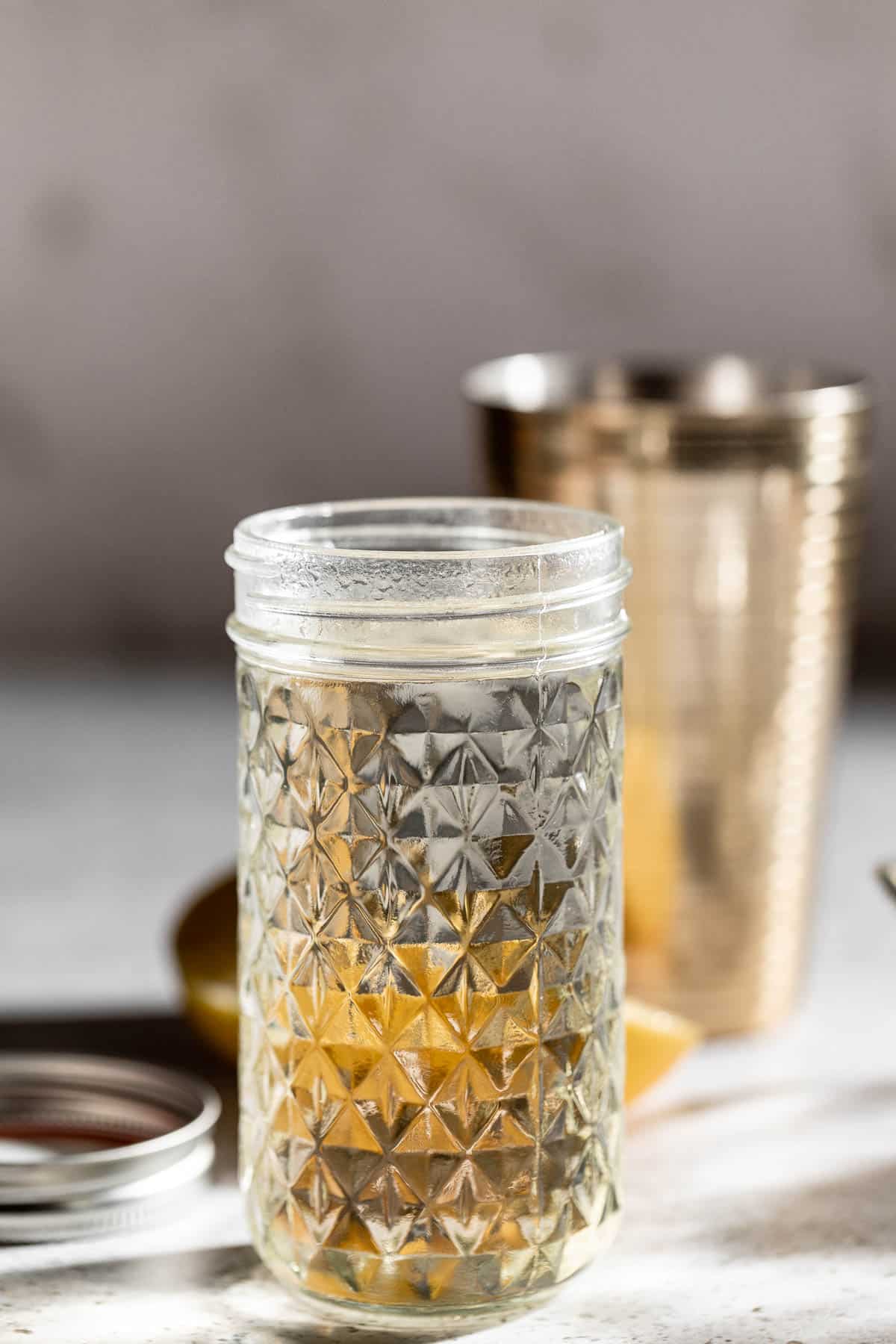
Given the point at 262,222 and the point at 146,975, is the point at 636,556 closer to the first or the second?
the point at 146,975

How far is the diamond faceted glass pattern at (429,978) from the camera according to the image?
574 millimetres

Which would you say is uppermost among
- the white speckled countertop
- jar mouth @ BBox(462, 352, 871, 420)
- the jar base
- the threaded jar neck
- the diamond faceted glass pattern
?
jar mouth @ BBox(462, 352, 871, 420)

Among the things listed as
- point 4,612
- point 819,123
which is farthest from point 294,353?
point 819,123

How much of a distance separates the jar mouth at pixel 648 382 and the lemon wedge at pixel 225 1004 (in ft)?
0.95

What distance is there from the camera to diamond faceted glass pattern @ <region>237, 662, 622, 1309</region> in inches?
22.6

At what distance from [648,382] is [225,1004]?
0.42m

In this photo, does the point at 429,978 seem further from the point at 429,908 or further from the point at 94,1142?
the point at 94,1142

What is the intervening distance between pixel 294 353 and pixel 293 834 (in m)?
1.10

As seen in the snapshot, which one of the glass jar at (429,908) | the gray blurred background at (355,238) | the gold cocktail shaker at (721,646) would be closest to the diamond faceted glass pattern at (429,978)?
the glass jar at (429,908)

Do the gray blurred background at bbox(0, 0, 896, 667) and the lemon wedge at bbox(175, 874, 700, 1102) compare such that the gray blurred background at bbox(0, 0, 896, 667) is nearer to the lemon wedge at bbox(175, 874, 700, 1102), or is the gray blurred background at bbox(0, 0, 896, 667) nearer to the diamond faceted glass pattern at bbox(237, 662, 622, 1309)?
the lemon wedge at bbox(175, 874, 700, 1102)

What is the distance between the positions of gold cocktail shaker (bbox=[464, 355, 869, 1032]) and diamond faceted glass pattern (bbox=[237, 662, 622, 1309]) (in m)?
0.25

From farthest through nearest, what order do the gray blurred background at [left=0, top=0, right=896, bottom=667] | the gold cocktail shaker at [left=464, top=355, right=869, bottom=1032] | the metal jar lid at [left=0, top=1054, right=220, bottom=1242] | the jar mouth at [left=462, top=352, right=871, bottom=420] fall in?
1. the gray blurred background at [left=0, top=0, right=896, bottom=667]
2. the jar mouth at [left=462, top=352, right=871, bottom=420]
3. the gold cocktail shaker at [left=464, top=355, right=869, bottom=1032]
4. the metal jar lid at [left=0, top=1054, right=220, bottom=1242]

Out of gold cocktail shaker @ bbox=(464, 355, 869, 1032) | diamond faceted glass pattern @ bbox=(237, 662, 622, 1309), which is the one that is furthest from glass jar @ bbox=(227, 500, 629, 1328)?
gold cocktail shaker @ bbox=(464, 355, 869, 1032)

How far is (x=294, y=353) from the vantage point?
1.64 meters
